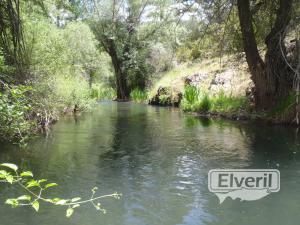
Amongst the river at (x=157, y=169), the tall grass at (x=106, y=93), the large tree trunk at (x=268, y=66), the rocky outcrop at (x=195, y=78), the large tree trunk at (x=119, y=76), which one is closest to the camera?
the river at (x=157, y=169)

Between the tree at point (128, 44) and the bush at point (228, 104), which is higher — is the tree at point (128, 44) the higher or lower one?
the higher one

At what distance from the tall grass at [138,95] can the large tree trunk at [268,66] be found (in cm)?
2003

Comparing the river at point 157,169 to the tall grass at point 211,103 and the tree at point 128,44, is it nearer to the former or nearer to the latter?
Answer: the tall grass at point 211,103

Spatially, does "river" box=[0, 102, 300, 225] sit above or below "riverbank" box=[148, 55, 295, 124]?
below

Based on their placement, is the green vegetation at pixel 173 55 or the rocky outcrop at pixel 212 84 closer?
the green vegetation at pixel 173 55

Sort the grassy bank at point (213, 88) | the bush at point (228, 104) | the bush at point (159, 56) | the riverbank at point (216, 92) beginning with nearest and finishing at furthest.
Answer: the riverbank at point (216, 92), the bush at point (228, 104), the grassy bank at point (213, 88), the bush at point (159, 56)

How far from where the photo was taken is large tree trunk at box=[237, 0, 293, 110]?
1421 centimetres

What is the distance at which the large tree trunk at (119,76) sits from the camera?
39406 mm

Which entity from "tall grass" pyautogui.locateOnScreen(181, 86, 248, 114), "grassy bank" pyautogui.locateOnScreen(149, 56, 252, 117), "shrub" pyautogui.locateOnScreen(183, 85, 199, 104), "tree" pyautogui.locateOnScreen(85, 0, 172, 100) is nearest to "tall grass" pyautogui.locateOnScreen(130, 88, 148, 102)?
"tree" pyautogui.locateOnScreen(85, 0, 172, 100)

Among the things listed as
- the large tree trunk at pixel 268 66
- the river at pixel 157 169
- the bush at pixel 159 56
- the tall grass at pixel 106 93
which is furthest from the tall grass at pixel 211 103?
the tall grass at pixel 106 93

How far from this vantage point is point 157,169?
8.35 m

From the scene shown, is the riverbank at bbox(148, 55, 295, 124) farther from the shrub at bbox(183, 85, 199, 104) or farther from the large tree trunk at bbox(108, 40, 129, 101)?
the large tree trunk at bbox(108, 40, 129, 101)

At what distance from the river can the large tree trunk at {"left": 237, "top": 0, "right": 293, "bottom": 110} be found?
1.51m

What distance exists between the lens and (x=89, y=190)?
6.90 m
